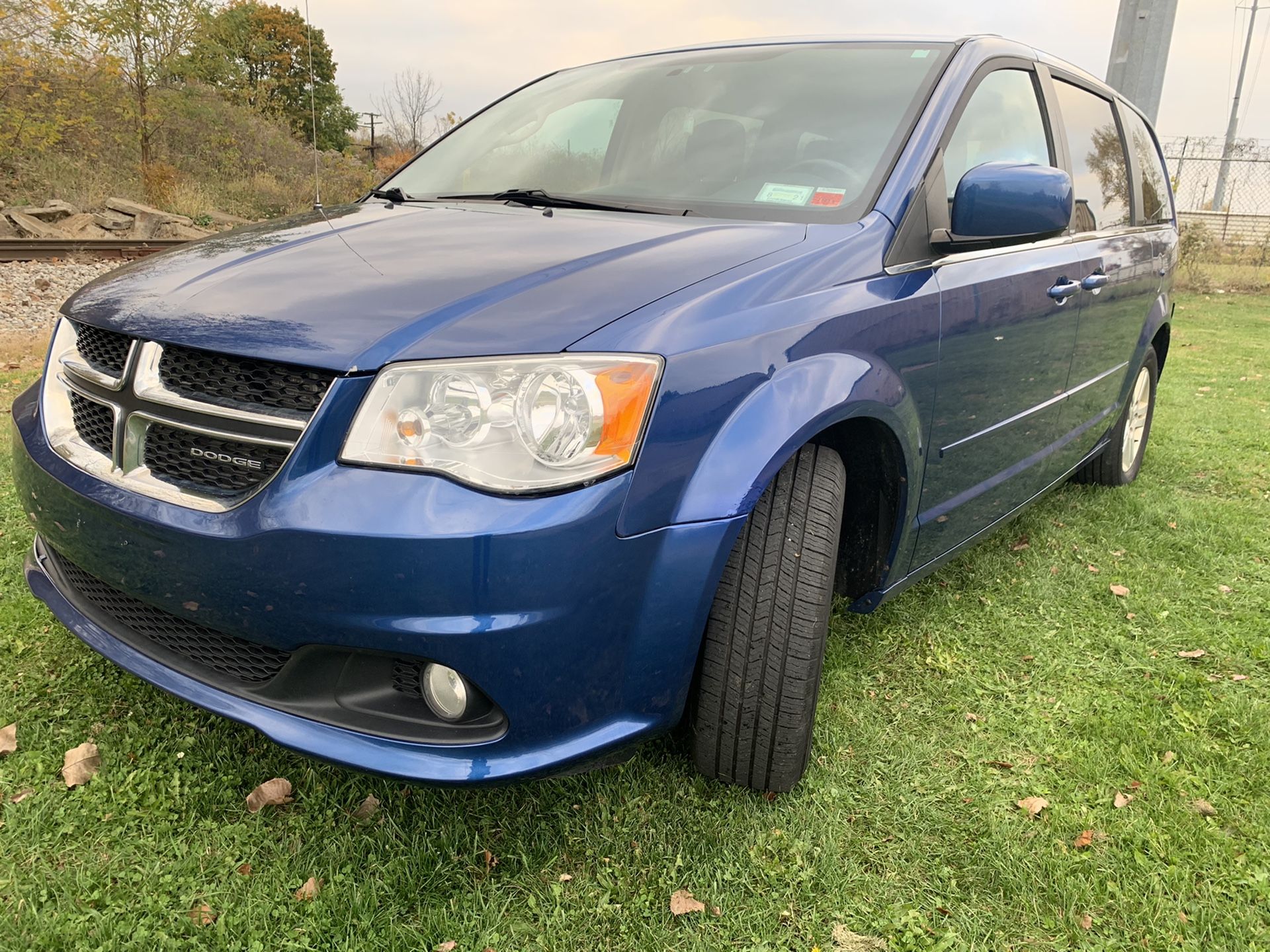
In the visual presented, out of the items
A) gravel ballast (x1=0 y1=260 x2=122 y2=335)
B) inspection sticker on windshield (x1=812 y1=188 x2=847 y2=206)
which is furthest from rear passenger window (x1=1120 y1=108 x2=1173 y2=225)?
gravel ballast (x1=0 y1=260 x2=122 y2=335)

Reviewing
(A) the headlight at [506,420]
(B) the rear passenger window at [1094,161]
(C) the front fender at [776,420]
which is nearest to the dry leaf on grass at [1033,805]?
Result: (C) the front fender at [776,420]

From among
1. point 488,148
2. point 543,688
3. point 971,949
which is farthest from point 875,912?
point 488,148

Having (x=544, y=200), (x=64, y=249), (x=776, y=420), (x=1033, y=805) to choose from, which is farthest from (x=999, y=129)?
(x=64, y=249)

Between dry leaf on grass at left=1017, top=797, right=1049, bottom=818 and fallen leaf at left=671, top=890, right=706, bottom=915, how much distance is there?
79 cm

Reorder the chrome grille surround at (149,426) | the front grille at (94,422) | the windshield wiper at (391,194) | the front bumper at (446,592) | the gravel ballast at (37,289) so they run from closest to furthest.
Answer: the front bumper at (446,592)
the chrome grille surround at (149,426)
the front grille at (94,422)
the windshield wiper at (391,194)
the gravel ballast at (37,289)

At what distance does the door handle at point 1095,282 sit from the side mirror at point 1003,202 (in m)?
0.88

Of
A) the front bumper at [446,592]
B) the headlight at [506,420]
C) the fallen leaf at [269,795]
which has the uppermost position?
the headlight at [506,420]

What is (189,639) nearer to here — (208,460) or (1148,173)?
(208,460)

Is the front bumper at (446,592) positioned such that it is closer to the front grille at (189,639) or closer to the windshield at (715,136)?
the front grille at (189,639)

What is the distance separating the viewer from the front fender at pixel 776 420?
63.2 inches

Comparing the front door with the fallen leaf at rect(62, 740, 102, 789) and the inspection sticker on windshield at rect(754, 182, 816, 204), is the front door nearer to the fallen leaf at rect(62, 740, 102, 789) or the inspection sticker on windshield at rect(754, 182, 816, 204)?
the inspection sticker on windshield at rect(754, 182, 816, 204)

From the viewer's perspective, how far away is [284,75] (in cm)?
3138

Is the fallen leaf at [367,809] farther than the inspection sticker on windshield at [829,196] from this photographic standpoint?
No

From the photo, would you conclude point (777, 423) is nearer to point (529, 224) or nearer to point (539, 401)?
point (539, 401)
